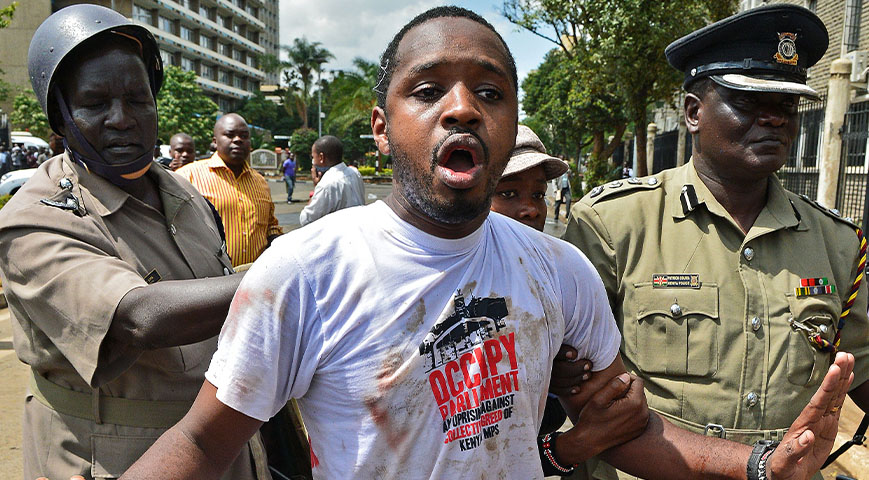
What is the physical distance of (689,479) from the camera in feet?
5.48

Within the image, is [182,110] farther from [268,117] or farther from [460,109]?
[460,109]

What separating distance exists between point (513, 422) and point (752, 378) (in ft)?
3.93

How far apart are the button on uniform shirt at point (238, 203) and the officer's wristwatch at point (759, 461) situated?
417 cm

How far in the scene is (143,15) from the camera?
180 ft

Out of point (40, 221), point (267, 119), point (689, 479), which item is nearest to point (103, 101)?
point (40, 221)

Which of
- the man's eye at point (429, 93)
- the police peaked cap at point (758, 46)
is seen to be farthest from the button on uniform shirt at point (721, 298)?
the man's eye at point (429, 93)

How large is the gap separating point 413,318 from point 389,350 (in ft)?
0.26

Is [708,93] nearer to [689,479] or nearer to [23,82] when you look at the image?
[689,479]

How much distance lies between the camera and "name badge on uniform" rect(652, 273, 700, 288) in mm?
2240

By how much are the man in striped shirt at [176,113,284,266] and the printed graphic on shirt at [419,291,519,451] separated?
410 cm

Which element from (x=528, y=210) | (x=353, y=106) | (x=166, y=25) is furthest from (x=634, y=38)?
(x=166, y=25)

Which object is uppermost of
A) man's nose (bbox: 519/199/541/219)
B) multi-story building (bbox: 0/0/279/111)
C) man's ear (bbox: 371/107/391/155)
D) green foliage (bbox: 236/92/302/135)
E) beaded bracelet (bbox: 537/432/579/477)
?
multi-story building (bbox: 0/0/279/111)

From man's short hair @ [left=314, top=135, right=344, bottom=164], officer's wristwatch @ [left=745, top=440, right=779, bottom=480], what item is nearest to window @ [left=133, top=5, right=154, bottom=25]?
man's short hair @ [left=314, top=135, right=344, bottom=164]

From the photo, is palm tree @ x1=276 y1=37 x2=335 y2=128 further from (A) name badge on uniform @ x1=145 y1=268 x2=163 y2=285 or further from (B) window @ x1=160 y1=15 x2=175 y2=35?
(A) name badge on uniform @ x1=145 y1=268 x2=163 y2=285
